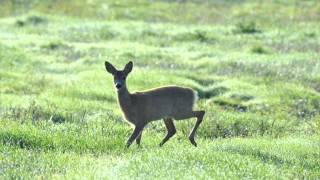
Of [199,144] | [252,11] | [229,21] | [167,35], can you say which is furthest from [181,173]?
[252,11]

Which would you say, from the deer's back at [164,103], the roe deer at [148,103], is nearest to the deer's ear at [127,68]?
the roe deer at [148,103]

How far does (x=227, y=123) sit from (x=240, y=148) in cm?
403

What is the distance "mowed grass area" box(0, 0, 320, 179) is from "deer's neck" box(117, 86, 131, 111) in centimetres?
59

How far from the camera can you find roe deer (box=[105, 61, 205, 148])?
13039 mm

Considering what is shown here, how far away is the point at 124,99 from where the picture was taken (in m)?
13.1

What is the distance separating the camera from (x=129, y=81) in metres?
21.7

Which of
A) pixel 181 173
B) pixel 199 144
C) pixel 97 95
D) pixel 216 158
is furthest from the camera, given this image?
pixel 97 95

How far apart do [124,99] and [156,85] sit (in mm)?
8231

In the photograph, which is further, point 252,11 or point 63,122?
point 252,11

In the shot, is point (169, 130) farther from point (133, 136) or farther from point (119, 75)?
point (119, 75)

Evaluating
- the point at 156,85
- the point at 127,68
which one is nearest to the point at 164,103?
the point at 127,68

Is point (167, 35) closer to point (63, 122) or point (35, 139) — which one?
point (63, 122)

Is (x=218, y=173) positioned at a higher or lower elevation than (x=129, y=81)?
higher

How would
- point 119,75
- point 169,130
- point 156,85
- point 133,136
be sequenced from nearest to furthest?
point 133,136, point 119,75, point 169,130, point 156,85
